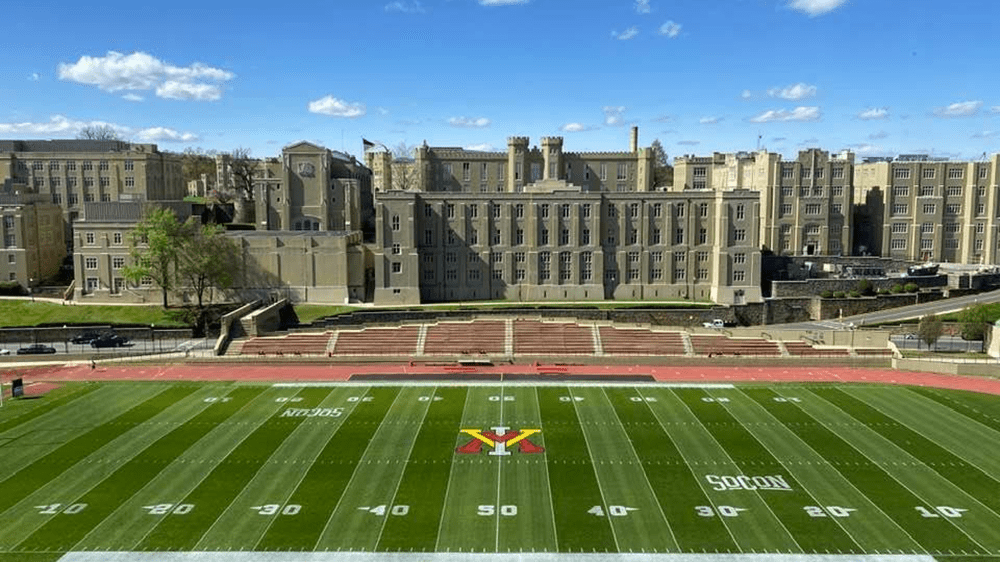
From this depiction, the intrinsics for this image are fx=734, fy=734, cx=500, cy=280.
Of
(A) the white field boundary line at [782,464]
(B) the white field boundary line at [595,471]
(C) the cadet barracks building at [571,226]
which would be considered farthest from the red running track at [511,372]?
(C) the cadet barracks building at [571,226]

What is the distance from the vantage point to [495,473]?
128 ft

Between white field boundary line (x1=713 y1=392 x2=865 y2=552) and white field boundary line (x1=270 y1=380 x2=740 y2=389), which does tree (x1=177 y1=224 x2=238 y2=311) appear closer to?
white field boundary line (x1=270 y1=380 x2=740 y2=389)

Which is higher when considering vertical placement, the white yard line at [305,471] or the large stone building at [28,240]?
the large stone building at [28,240]

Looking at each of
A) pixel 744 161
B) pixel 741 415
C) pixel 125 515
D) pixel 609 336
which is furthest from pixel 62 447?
pixel 744 161

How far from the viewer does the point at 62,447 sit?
4278 cm

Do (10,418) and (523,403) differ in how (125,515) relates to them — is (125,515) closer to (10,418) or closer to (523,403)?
(10,418)

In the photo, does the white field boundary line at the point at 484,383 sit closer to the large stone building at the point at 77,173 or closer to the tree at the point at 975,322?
the tree at the point at 975,322

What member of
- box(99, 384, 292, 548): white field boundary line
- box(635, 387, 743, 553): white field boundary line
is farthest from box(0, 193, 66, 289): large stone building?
box(635, 387, 743, 553): white field boundary line

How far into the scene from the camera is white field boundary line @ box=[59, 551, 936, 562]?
97.2ft

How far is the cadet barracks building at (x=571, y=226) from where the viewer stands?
294ft

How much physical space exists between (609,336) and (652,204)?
28268 millimetres

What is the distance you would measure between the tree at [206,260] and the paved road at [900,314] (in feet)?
213

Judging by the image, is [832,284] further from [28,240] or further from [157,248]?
[28,240]

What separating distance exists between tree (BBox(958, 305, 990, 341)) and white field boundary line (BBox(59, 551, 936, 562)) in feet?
167
